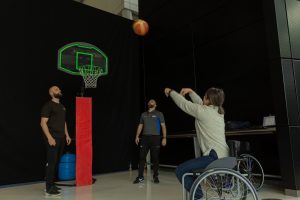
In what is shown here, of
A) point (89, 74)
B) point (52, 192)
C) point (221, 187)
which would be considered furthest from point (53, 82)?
point (221, 187)

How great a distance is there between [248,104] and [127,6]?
526 cm

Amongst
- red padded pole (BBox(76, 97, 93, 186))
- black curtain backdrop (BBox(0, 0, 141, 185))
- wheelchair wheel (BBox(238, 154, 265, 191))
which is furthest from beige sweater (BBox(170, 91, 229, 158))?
black curtain backdrop (BBox(0, 0, 141, 185))

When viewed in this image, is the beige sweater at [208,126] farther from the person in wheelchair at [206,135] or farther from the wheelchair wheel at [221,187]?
the wheelchair wheel at [221,187]

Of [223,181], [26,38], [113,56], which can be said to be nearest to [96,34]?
[113,56]

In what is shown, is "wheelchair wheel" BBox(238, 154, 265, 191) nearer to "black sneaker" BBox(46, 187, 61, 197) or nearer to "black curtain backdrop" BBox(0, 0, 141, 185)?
"black sneaker" BBox(46, 187, 61, 197)

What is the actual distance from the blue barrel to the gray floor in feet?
1.20

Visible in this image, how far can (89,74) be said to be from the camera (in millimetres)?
5691

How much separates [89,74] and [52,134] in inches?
78.7

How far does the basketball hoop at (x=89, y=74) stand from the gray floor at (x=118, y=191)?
6.40 feet

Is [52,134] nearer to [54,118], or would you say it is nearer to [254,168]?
[54,118]

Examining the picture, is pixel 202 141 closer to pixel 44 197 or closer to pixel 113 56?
pixel 44 197

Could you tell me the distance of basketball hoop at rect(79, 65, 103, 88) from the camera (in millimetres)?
5592

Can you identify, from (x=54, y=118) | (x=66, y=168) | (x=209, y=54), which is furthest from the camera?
(x=209, y=54)

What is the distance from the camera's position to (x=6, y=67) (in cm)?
503
